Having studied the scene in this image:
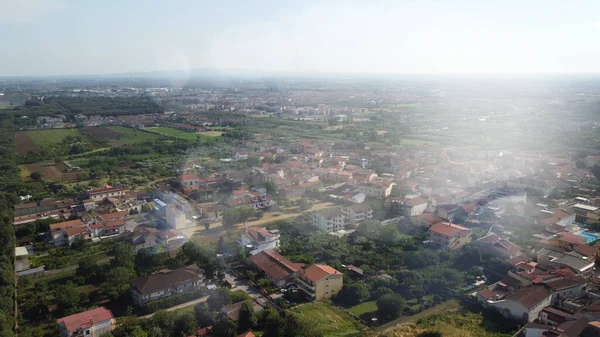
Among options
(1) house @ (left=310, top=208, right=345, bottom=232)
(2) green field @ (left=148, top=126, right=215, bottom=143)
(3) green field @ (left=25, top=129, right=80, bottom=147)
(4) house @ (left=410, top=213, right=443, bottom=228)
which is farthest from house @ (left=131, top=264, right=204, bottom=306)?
(3) green field @ (left=25, top=129, right=80, bottom=147)

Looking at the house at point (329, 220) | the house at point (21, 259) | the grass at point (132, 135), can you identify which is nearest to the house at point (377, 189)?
the house at point (329, 220)

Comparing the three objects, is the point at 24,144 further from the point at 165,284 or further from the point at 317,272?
the point at 317,272

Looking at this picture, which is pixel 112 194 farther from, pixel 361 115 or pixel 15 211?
pixel 361 115

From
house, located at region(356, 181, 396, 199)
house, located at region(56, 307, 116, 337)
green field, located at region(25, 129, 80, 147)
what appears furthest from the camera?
green field, located at region(25, 129, 80, 147)

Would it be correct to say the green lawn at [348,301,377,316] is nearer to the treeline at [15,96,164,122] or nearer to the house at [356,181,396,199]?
the house at [356,181,396,199]

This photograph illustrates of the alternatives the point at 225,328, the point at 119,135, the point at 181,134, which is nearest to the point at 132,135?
the point at 119,135
